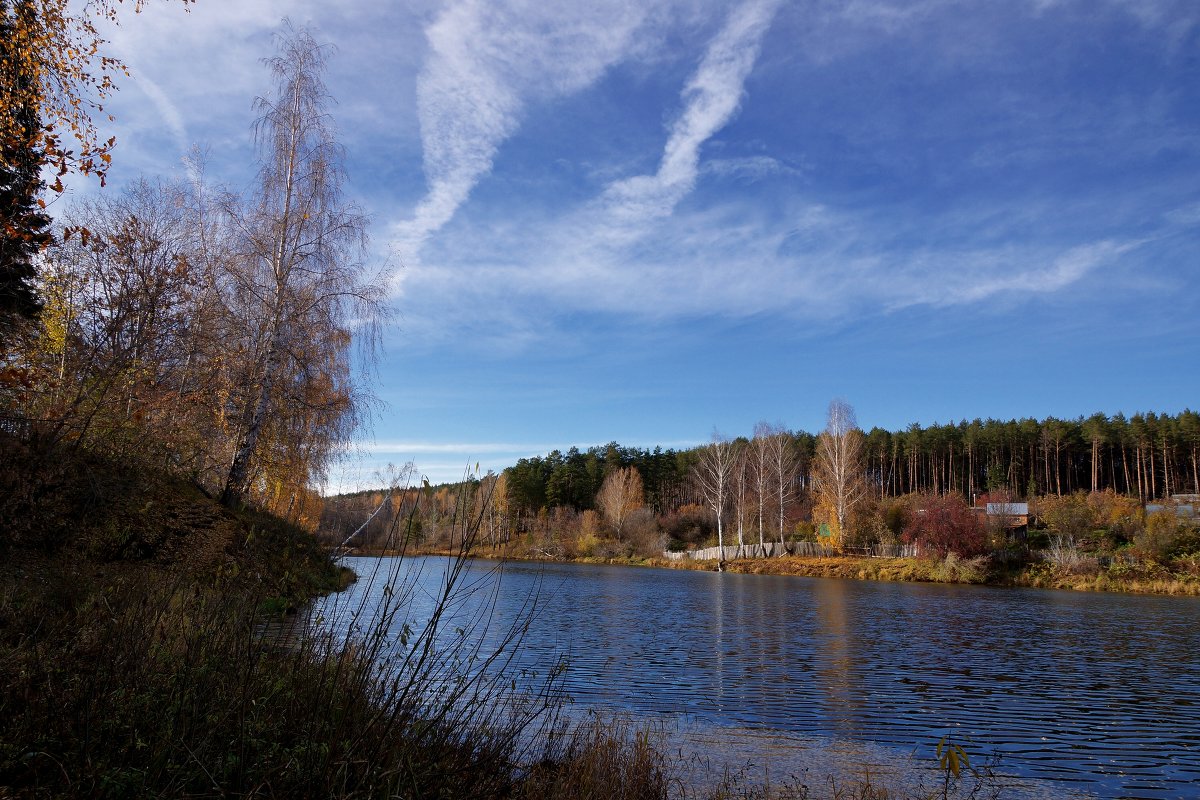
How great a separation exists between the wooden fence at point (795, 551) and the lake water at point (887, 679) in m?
27.2

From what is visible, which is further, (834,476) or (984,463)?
(984,463)

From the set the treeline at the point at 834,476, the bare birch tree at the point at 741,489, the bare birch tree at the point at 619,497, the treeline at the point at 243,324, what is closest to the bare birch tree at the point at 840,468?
the treeline at the point at 834,476

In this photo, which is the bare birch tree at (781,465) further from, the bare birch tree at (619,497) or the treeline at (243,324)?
the treeline at (243,324)

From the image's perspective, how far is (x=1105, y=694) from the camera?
41.2 ft

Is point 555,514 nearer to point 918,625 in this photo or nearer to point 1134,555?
point 1134,555

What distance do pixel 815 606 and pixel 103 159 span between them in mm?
25622

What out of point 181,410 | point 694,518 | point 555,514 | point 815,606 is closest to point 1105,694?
point 815,606

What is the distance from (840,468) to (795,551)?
8.03 meters

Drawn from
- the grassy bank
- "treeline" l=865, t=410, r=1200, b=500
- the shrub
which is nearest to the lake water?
the grassy bank

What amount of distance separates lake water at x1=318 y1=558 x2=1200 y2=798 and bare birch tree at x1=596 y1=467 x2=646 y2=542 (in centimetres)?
5437

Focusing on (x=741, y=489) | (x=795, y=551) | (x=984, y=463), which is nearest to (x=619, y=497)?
(x=741, y=489)

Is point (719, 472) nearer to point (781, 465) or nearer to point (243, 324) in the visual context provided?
point (781, 465)

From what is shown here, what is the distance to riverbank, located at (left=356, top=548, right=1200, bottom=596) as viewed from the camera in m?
39.7

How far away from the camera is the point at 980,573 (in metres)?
43.9
